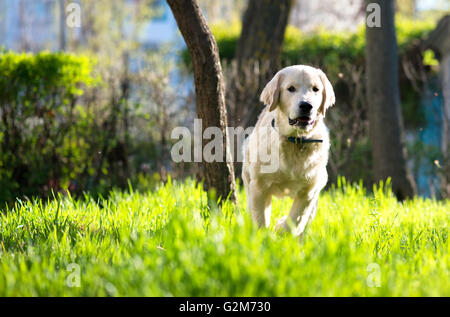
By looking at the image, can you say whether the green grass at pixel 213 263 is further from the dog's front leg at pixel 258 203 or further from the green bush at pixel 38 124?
the green bush at pixel 38 124

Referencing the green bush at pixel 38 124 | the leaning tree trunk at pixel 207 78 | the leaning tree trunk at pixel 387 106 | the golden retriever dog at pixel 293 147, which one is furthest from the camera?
the leaning tree trunk at pixel 387 106

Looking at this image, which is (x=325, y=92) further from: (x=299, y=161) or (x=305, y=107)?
(x=299, y=161)

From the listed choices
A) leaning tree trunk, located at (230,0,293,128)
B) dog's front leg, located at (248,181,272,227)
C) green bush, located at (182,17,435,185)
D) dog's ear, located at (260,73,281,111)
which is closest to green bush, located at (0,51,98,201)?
leaning tree trunk, located at (230,0,293,128)

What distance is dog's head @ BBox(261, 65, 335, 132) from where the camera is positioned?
12.3ft

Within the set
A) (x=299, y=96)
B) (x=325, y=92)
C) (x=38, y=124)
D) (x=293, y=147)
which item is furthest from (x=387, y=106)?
(x=38, y=124)

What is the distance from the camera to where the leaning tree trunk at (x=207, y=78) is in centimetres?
454

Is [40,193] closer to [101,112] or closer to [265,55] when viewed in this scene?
[101,112]

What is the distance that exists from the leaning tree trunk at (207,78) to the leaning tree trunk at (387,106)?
3.19m

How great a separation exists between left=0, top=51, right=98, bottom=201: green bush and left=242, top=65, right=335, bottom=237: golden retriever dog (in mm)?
3425

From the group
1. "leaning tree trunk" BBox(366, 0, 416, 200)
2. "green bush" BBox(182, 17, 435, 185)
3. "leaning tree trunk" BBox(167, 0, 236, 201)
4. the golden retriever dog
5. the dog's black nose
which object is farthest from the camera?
"green bush" BBox(182, 17, 435, 185)

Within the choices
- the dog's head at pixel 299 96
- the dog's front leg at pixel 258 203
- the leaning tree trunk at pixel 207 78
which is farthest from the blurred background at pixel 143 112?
the dog's head at pixel 299 96

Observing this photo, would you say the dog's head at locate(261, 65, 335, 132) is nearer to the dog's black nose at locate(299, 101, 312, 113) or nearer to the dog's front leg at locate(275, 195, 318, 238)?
the dog's black nose at locate(299, 101, 312, 113)
